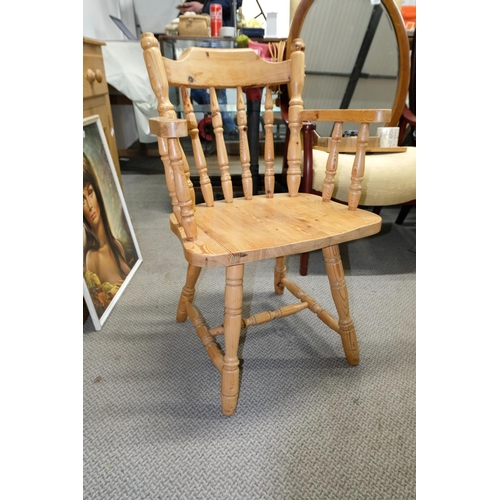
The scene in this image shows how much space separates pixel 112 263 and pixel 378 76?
1391 millimetres

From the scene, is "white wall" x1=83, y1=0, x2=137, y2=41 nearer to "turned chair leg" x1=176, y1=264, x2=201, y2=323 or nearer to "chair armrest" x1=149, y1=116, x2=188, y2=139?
"turned chair leg" x1=176, y1=264, x2=201, y2=323

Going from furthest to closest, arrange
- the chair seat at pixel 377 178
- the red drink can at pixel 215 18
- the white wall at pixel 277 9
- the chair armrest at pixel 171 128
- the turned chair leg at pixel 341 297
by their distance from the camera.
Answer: the white wall at pixel 277 9, the red drink can at pixel 215 18, the chair seat at pixel 377 178, the turned chair leg at pixel 341 297, the chair armrest at pixel 171 128

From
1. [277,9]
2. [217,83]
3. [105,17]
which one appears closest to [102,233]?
[217,83]

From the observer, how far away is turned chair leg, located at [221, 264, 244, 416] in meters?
0.86

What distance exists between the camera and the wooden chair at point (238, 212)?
82 centimetres

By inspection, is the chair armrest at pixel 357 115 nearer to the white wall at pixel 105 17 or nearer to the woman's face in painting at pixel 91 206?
the woman's face in painting at pixel 91 206

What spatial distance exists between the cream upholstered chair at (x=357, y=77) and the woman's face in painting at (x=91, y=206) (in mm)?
763

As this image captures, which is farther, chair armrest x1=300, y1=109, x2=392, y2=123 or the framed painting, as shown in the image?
the framed painting

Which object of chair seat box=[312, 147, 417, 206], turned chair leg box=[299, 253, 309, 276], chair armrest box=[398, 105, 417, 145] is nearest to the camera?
chair seat box=[312, 147, 417, 206]

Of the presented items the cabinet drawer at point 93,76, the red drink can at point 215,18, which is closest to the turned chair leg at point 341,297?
the cabinet drawer at point 93,76

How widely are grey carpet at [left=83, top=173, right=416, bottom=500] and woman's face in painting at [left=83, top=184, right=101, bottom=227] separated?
0.98 feet

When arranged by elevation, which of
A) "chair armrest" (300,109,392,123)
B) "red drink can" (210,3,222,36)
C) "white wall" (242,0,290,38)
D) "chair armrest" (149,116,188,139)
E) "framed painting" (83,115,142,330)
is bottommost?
"framed painting" (83,115,142,330)

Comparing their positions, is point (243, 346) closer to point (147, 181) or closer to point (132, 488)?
point (132, 488)

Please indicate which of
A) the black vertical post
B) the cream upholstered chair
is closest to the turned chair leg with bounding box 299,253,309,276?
the cream upholstered chair
